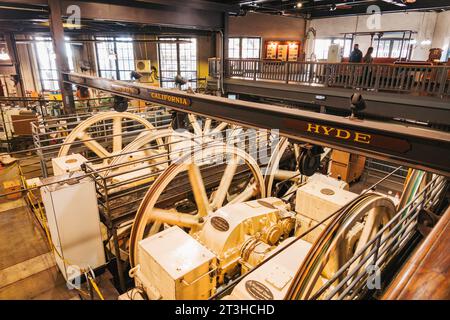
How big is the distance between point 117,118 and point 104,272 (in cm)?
433

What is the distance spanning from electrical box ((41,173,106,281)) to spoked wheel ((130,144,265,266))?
0.73 meters

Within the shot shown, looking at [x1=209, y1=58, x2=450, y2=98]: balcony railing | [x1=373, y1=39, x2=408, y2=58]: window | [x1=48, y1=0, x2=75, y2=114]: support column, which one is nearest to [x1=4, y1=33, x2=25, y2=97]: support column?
[x1=48, y1=0, x2=75, y2=114]: support column

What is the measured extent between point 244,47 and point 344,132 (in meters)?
17.8

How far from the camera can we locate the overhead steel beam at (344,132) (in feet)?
6.65

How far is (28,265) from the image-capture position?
5.50m

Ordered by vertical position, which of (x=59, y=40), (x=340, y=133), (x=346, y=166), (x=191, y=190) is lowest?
(x=346, y=166)

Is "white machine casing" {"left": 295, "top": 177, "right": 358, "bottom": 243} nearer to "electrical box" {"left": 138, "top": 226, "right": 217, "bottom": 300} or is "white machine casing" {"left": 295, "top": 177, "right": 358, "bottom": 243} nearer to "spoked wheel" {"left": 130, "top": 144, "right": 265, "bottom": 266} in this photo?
"spoked wheel" {"left": 130, "top": 144, "right": 265, "bottom": 266}

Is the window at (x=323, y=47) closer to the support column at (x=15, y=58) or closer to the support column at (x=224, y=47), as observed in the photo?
the support column at (x=224, y=47)

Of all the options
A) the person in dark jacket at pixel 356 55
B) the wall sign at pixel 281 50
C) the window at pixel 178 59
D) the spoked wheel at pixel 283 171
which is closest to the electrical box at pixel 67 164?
the spoked wheel at pixel 283 171

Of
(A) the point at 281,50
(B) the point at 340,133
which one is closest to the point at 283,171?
(B) the point at 340,133

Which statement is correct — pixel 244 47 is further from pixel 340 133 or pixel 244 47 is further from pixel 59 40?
pixel 340 133

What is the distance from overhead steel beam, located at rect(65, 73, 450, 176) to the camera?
79.8 inches

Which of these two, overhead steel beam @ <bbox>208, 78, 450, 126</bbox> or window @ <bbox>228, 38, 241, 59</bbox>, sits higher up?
window @ <bbox>228, 38, 241, 59</bbox>

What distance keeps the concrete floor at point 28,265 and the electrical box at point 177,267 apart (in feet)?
4.19
